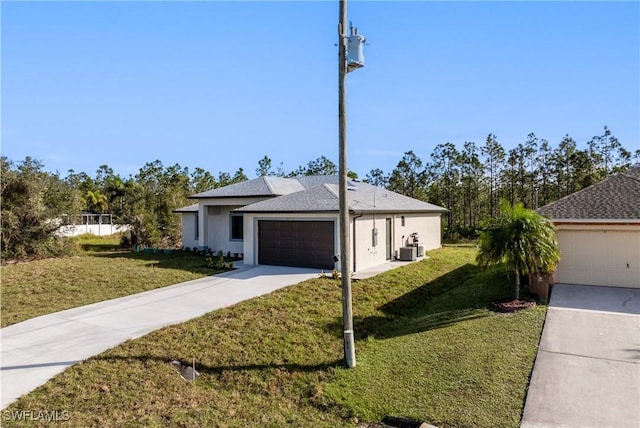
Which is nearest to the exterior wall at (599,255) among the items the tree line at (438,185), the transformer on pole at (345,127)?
the transformer on pole at (345,127)

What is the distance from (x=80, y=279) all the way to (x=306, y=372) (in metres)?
10.8

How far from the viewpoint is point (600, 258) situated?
11109 mm

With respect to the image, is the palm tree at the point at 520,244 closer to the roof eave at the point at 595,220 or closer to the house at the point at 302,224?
the roof eave at the point at 595,220

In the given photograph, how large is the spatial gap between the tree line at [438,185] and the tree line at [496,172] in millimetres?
71

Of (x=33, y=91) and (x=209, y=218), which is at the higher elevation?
(x=33, y=91)

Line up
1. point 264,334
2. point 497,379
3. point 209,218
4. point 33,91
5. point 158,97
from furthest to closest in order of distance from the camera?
point 209,218
point 158,97
point 33,91
point 264,334
point 497,379

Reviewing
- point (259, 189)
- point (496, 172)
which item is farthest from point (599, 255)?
point (496, 172)

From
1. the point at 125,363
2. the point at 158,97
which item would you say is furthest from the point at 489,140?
the point at 125,363

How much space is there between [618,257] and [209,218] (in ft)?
61.0

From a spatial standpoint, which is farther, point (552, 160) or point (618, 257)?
point (552, 160)

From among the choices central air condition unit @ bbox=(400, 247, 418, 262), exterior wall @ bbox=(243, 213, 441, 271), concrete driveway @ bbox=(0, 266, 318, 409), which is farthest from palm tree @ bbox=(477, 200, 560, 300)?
central air condition unit @ bbox=(400, 247, 418, 262)

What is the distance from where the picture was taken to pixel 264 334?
8406 mm

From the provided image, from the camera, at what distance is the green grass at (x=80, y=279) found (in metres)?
10.6

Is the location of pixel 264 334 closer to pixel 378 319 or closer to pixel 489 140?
pixel 378 319
